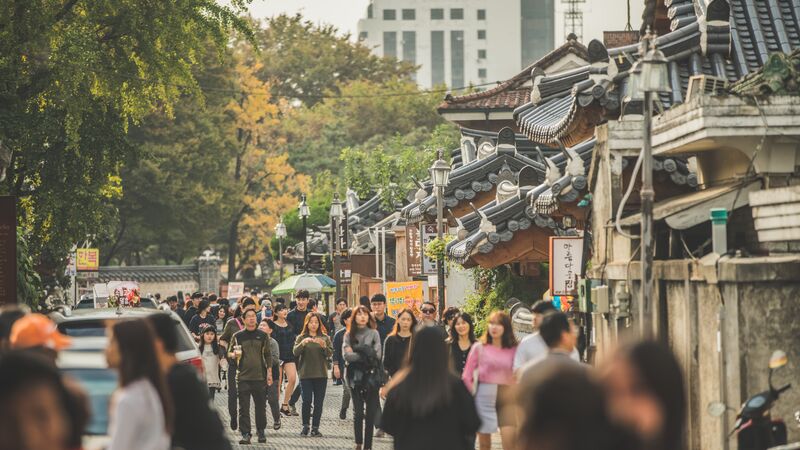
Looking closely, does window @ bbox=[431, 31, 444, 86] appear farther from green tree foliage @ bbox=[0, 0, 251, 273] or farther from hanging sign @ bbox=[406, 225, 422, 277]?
green tree foliage @ bbox=[0, 0, 251, 273]

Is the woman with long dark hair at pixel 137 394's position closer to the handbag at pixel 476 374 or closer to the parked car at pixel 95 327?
the parked car at pixel 95 327

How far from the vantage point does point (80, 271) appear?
51.2 meters

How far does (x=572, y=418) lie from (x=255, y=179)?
7888cm

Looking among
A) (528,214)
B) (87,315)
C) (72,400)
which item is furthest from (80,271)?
(72,400)

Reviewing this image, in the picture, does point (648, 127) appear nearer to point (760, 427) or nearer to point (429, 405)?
point (760, 427)

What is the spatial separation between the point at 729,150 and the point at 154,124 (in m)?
54.0

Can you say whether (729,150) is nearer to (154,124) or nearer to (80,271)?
(80,271)

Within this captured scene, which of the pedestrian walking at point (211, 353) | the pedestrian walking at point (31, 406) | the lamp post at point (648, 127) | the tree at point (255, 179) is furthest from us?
the tree at point (255, 179)

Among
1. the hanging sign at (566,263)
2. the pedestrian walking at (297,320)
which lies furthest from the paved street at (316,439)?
the hanging sign at (566,263)

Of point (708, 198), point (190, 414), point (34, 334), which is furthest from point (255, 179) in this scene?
point (190, 414)

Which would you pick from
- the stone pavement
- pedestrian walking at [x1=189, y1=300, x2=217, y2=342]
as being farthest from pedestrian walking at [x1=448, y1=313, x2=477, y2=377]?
pedestrian walking at [x1=189, y1=300, x2=217, y2=342]

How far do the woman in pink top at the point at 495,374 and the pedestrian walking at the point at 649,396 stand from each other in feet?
29.8

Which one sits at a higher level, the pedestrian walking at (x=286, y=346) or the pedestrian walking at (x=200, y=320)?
the pedestrian walking at (x=200, y=320)

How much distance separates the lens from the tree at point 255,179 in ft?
266
